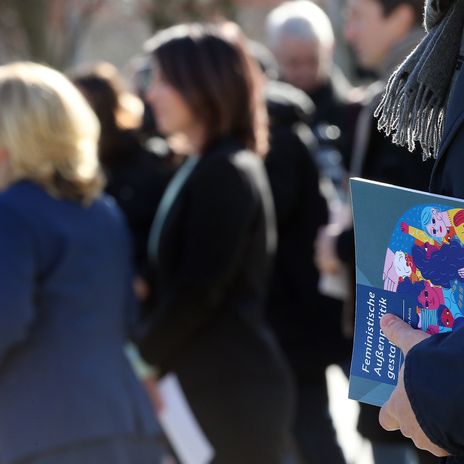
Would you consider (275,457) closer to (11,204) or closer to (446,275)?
(11,204)

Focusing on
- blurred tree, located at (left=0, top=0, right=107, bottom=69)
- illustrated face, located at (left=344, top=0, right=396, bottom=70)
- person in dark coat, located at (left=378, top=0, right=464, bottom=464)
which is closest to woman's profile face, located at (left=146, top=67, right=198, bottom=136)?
illustrated face, located at (left=344, top=0, right=396, bottom=70)

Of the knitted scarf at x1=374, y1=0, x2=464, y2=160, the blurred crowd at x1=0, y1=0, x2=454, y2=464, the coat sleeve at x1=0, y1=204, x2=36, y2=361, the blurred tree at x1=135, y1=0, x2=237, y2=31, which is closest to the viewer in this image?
the knitted scarf at x1=374, y1=0, x2=464, y2=160

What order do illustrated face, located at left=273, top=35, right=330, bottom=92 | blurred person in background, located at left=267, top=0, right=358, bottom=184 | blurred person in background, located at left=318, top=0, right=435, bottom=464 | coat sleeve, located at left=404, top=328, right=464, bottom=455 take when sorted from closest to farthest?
coat sleeve, located at left=404, top=328, right=464, bottom=455 → blurred person in background, located at left=318, top=0, right=435, bottom=464 → blurred person in background, located at left=267, top=0, right=358, bottom=184 → illustrated face, located at left=273, top=35, right=330, bottom=92

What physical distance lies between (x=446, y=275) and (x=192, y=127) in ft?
7.54

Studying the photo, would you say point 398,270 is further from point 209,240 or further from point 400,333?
point 209,240

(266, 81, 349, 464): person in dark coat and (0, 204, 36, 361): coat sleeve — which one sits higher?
(0, 204, 36, 361): coat sleeve

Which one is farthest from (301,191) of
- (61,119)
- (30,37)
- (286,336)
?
(30,37)

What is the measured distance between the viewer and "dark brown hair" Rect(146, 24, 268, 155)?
3.57 meters

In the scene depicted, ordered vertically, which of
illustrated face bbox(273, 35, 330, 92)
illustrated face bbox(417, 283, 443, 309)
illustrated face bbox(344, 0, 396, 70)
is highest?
illustrated face bbox(417, 283, 443, 309)

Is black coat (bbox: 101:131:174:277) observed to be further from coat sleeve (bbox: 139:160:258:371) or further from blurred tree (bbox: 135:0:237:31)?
blurred tree (bbox: 135:0:237:31)

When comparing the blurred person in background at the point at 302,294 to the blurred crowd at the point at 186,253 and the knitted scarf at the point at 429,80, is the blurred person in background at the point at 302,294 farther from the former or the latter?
the knitted scarf at the point at 429,80

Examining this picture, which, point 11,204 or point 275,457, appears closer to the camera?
point 11,204

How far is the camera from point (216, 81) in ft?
11.7

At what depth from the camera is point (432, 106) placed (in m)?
1.59
